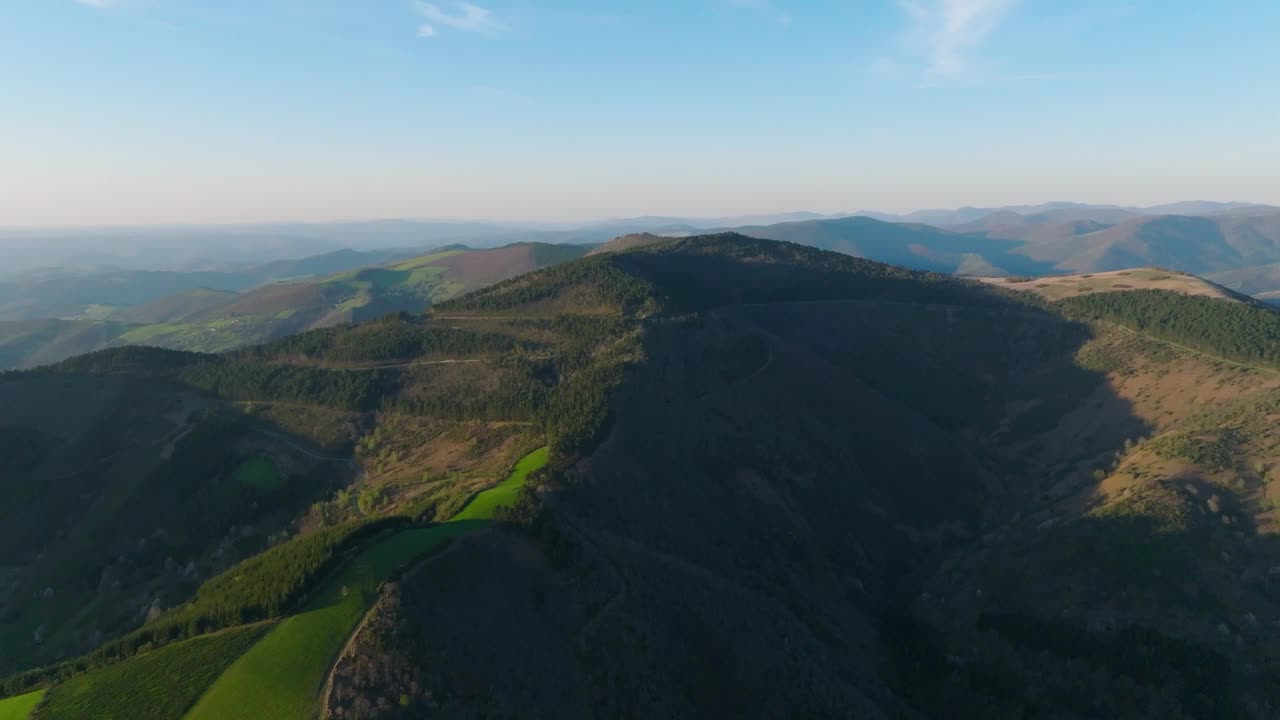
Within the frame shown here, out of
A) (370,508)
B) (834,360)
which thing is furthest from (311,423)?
(834,360)

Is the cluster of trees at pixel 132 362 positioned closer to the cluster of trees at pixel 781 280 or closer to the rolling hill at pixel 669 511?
the rolling hill at pixel 669 511

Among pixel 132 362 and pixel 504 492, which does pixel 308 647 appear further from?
pixel 132 362

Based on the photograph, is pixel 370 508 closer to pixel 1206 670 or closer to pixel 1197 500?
pixel 1206 670

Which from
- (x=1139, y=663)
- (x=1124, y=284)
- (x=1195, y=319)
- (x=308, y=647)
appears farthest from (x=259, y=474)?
(x=1124, y=284)

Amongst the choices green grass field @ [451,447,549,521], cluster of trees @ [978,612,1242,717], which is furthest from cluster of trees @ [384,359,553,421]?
cluster of trees @ [978,612,1242,717]

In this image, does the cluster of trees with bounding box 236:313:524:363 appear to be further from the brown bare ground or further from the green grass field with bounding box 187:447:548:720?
the brown bare ground

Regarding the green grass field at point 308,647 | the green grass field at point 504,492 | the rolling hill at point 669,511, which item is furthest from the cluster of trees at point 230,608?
the green grass field at point 504,492

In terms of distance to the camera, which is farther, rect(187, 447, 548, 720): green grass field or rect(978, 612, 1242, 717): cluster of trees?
rect(978, 612, 1242, 717): cluster of trees
